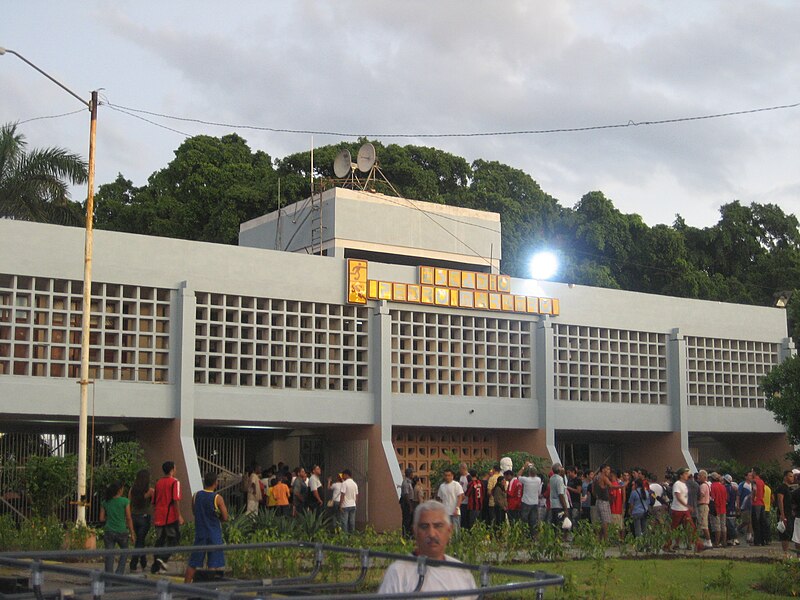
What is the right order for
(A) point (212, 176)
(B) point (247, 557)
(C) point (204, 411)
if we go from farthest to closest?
(A) point (212, 176), (C) point (204, 411), (B) point (247, 557)

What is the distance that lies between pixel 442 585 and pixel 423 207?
2726cm

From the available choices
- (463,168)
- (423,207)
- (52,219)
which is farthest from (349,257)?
(463,168)

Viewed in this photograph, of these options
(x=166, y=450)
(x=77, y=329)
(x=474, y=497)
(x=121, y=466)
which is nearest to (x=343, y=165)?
(x=77, y=329)

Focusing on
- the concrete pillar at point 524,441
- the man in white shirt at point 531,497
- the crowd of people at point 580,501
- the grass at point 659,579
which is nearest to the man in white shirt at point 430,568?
the grass at point 659,579

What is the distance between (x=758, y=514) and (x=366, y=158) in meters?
16.6

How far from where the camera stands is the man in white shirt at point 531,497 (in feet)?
73.5

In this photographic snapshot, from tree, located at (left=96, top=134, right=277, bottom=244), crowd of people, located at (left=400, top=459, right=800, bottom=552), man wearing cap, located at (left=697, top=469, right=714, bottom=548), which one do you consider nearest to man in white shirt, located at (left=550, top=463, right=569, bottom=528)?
crowd of people, located at (left=400, top=459, right=800, bottom=552)

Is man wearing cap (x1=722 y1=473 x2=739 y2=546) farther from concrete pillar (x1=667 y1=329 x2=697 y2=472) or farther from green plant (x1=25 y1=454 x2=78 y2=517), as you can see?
green plant (x1=25 y1=454 x2=78 y2=517)

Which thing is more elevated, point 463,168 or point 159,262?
point 463,168

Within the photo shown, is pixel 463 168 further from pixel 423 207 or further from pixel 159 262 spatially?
pixel 159 262

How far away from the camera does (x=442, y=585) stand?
274 inches

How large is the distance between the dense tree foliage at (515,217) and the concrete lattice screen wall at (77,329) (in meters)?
21.9

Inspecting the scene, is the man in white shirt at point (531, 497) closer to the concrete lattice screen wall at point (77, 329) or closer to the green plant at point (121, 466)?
the green plant at point (121, 466)

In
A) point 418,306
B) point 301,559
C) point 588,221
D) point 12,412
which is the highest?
point 588,221
